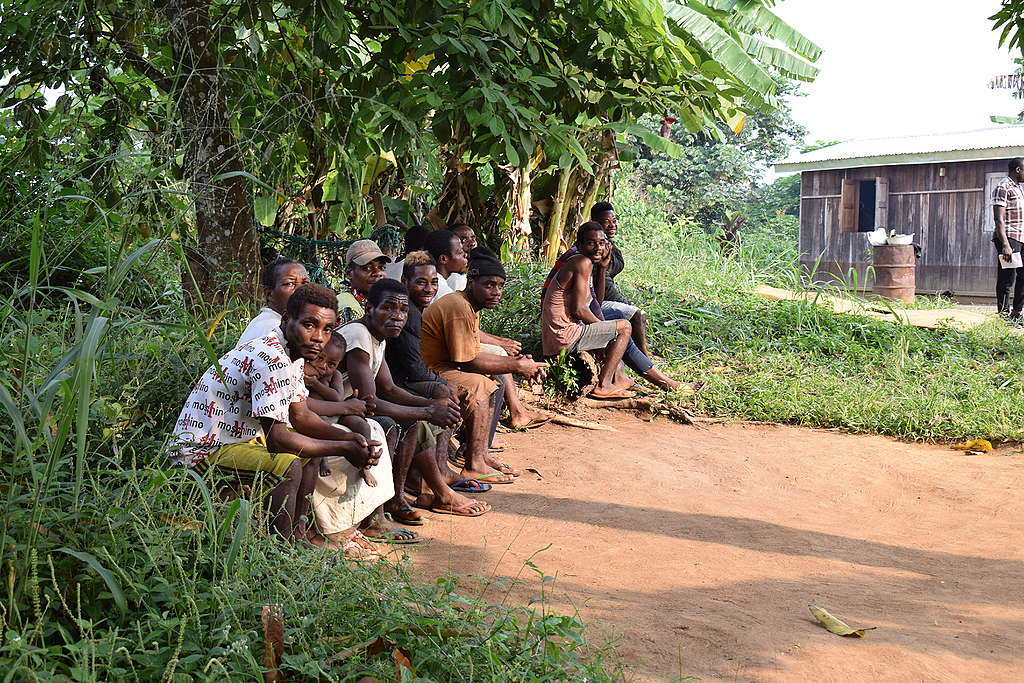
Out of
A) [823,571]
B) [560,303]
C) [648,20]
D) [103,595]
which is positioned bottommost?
[823,571]

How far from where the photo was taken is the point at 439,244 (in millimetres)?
6703

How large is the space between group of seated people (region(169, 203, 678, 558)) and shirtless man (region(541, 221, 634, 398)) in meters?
0.13

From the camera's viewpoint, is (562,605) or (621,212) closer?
(562,605)

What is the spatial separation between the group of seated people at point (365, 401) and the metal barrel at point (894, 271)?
29.6 ft

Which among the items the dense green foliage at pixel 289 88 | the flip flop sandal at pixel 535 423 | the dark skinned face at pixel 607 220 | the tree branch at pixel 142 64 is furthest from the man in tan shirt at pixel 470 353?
the dark skinned face at pixel 607 220

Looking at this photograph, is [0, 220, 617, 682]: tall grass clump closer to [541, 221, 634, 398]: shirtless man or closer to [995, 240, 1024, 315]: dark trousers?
[541, 221, 634, 398]: shirtless man

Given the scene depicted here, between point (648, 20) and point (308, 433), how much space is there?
449cm

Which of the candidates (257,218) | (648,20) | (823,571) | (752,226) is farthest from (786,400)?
(752,226)

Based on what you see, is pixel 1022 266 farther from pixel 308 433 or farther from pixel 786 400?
pixel 308 433

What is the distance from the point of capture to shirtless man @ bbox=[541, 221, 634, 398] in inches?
311

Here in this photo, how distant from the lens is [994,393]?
7934 millimetres

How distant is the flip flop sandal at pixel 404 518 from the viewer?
4.96m

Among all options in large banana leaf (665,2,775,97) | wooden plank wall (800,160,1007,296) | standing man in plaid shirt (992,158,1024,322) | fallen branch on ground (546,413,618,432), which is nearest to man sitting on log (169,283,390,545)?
fallen branch on ground (546,413,618,432)

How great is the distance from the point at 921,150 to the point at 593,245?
13442mm
